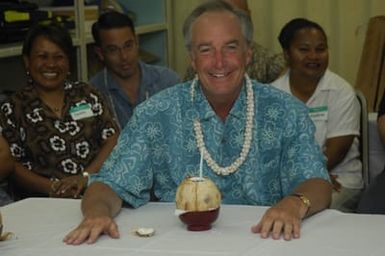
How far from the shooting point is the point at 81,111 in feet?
10.6

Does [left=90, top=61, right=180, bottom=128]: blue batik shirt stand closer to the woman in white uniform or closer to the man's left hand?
the woman in white uniform

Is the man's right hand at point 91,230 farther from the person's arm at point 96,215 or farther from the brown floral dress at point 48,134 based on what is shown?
the brown floral dress at point 48,134

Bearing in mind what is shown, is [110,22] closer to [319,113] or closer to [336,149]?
[319,113]

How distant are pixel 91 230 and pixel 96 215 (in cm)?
8

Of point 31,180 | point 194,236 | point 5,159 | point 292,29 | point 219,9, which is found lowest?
point 31,180

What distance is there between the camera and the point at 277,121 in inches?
86.4

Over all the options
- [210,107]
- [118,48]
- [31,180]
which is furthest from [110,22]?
[210,107]

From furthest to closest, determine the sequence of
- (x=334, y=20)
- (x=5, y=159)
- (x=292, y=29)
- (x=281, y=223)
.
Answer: (x=334, y=20) < (x=292, y=29) < (x=5, y=159) < (x=281, y=223)

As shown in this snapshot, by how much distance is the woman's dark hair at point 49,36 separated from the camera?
128 inches

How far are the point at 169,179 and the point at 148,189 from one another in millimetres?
92

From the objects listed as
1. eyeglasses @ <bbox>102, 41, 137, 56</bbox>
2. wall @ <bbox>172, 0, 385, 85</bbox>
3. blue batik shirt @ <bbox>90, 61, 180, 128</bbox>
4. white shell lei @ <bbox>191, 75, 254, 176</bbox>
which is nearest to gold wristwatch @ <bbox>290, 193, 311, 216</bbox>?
white shell lei @ <bbox>191, 75, 254, 176</bbox>

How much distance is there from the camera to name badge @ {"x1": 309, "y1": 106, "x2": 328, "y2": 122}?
3.32m

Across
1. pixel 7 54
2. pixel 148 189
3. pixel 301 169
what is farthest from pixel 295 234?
pixel 7 54

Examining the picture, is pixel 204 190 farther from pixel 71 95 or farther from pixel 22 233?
pixel 71 95
